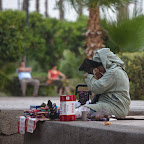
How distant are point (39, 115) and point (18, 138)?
4.07ft

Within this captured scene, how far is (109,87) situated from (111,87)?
A: 0.06 meters

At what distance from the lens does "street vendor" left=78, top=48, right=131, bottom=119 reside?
17.2 feet

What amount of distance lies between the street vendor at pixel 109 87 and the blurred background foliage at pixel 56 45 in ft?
15.9

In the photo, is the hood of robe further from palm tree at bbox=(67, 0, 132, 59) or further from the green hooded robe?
palm tree at bbox=(67, 0, 132, 59)

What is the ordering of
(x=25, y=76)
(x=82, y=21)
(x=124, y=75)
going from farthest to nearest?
(x=82, y=21) < (x=25, y=76) < (x=124, y=75)

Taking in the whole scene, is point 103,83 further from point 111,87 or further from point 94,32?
point 94,32

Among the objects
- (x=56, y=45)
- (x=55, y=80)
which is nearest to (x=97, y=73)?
(x=55, y=80)

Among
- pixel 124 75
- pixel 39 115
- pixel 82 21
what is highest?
pixel 82 21

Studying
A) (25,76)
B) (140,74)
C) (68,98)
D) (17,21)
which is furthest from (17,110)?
(17,21)

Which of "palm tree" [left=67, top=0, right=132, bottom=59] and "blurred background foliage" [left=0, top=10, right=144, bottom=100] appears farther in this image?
"palm tree" [left=67, top=0, right=132, bottom=59]

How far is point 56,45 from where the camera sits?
24.6 metres

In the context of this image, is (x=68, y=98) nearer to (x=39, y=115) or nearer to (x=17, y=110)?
(x=39, y=115)

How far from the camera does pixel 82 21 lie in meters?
27.2

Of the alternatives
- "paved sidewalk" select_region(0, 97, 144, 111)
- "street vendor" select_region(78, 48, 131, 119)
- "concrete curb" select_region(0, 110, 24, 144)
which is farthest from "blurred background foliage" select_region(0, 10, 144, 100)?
"street vendor" select_region(78, 48, 131, 119)
